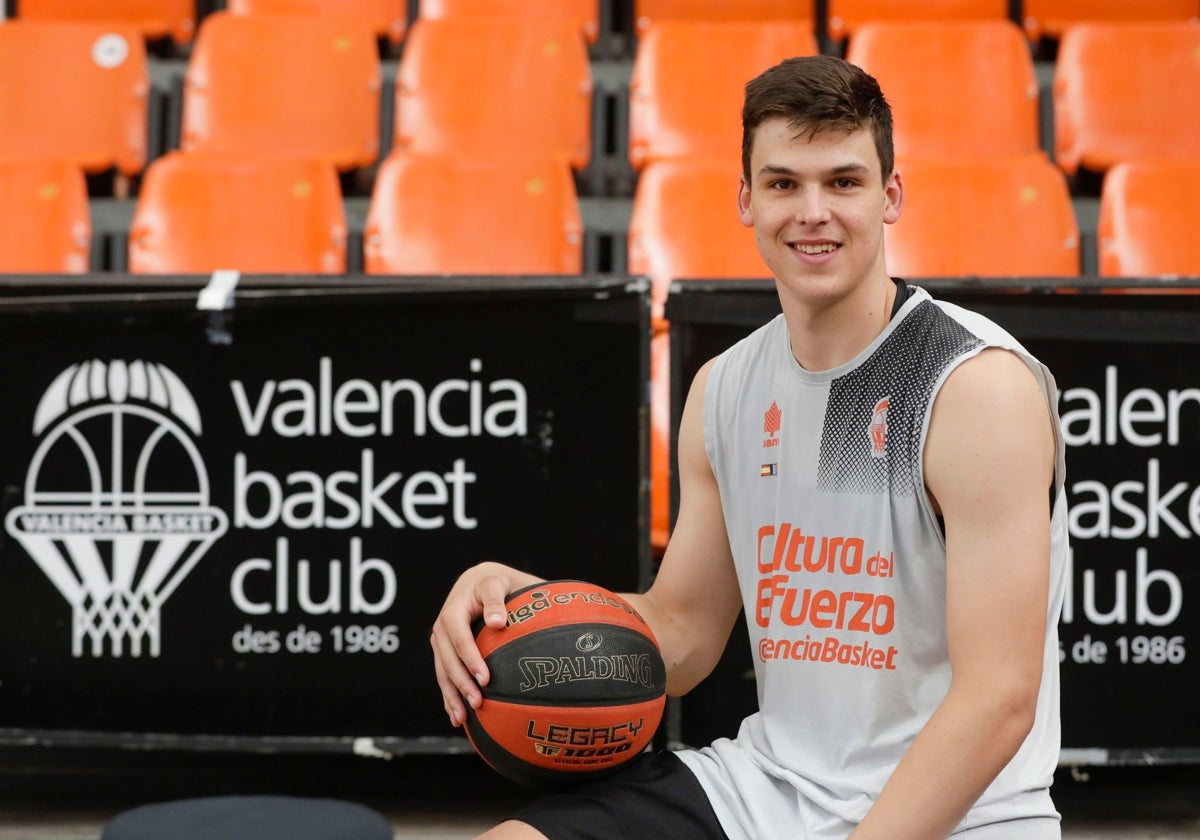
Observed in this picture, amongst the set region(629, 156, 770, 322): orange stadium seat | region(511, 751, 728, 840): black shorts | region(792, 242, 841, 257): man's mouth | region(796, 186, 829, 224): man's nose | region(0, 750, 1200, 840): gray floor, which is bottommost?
region(0, 750, 1200, 840): gray floor

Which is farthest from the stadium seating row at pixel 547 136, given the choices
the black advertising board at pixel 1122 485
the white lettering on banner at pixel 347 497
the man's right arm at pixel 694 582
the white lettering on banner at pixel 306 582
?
the man's right arm at pixel 694 582

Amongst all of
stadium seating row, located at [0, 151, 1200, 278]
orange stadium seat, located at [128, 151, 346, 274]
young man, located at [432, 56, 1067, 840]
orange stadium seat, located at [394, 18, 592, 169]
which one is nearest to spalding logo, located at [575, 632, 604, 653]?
young man, located at [432, 56, 1067, 840]

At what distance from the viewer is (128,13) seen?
5523 mm

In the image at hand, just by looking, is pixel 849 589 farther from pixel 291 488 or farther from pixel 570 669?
pixel 291 488

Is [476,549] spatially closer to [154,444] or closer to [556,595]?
[154,444]

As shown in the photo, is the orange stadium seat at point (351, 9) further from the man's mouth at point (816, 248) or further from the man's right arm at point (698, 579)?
the man's mouth at point (816, 248)

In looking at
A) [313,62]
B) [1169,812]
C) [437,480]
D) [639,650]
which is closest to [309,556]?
[437,480]

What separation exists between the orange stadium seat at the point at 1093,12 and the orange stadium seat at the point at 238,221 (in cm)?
293

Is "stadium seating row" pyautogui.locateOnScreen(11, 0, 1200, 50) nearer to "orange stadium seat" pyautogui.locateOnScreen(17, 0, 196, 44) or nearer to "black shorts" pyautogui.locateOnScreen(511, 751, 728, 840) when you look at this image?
"orange stadium seat" pyautogui.locateOnScreen(17, 0, 196, 44)

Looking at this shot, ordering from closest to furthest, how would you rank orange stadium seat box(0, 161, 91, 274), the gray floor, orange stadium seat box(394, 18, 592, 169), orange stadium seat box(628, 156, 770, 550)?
the gray floor < orange stadium seat box(628, 156, 770, 550) < orange stadium seat box(0, 161, 91, 274) < orange stadium seat box(394, 18, 592, 169)

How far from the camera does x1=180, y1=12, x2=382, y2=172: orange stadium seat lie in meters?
4.93

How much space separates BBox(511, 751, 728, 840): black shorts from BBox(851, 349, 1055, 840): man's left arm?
31cm

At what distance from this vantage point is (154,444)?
287 centimetres

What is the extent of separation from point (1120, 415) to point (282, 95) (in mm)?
3296
